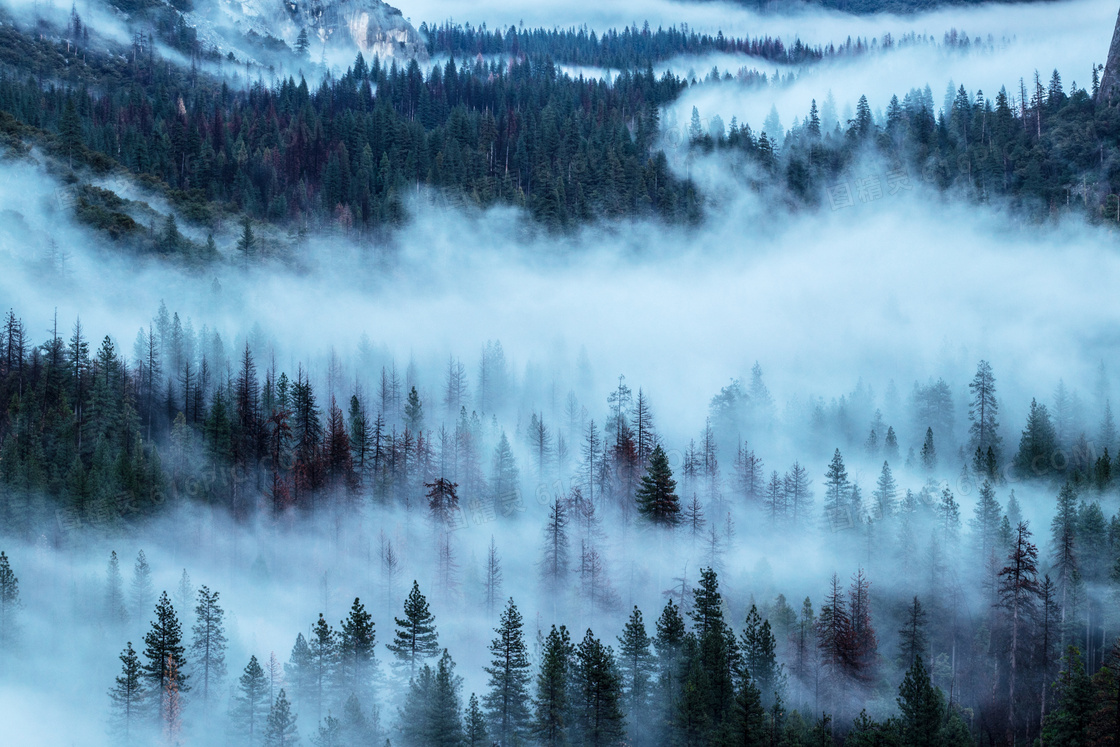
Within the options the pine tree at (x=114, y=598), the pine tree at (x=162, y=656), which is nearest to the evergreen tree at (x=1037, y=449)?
the pine tree at (x=162, y=656)

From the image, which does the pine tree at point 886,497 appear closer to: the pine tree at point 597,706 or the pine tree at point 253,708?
the pine tree at point 597,706

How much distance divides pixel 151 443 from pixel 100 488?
56.5 feet

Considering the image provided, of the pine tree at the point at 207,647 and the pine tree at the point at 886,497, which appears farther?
the pine tree at the point at 886,497

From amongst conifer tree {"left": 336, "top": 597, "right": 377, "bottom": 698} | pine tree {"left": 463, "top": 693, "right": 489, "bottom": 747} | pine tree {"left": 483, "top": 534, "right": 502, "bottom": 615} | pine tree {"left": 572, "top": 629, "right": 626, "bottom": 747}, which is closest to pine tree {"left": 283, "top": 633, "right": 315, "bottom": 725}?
conifer tree {"left": 336, "top": 597, "right": 377, "bottom": 698}

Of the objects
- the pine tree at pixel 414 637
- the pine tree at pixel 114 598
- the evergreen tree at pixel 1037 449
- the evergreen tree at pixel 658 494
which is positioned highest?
the evergreen tree at pixel 658 494

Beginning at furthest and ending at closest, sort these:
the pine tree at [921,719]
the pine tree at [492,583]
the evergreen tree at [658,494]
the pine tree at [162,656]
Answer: the pine tree at [492,583] → the evergreen tree at [658,494] → the pine tree at [162,656] → the pine tree at [921,719]

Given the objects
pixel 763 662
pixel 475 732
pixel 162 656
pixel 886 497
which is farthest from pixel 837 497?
pixel 162 656

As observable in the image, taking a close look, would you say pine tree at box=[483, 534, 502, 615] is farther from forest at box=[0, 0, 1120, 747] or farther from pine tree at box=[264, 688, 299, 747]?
pine tree at box=[264, 688, 299, 747]

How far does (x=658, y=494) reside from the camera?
90438mm

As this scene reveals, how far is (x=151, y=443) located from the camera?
378 feet

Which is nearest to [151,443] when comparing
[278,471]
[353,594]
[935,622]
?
[278,471]

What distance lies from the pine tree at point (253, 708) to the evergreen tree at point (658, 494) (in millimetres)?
34224

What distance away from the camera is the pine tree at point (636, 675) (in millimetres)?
72250

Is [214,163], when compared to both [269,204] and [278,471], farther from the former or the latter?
[278,471]
